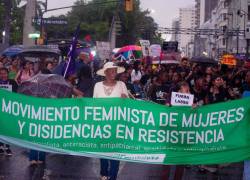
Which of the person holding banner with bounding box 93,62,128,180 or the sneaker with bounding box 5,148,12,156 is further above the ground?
the person holding banner with bounding box 93,62,128,180

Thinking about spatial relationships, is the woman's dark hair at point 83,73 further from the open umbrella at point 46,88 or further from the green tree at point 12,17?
the green tree at point 12,17

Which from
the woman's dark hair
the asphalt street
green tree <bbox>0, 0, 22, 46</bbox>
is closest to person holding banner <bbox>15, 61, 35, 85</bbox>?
the woman's dark hair

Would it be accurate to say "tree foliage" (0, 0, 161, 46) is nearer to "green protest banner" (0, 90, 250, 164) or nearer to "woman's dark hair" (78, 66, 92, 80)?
"woman's dark hair" (78, 66, 92, 80)

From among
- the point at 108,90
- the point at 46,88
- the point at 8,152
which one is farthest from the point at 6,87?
the point at 108,90

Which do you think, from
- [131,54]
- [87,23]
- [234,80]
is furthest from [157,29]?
[234,80]

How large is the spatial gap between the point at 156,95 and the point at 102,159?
16.7 ft

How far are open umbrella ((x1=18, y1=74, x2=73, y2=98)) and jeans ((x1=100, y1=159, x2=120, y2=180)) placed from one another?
1794 mm

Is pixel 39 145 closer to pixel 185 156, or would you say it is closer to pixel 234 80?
pixel 185 156

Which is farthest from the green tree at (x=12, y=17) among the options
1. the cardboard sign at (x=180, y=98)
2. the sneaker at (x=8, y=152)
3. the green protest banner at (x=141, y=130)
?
the green protest banner at (x=141, y=130)

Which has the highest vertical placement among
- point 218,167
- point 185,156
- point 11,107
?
point 11,107

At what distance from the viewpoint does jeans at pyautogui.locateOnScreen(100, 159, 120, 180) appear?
8047 mm

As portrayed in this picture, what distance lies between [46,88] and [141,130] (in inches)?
93.3

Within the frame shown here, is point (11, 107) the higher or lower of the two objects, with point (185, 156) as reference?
higher

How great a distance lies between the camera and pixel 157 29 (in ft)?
279
